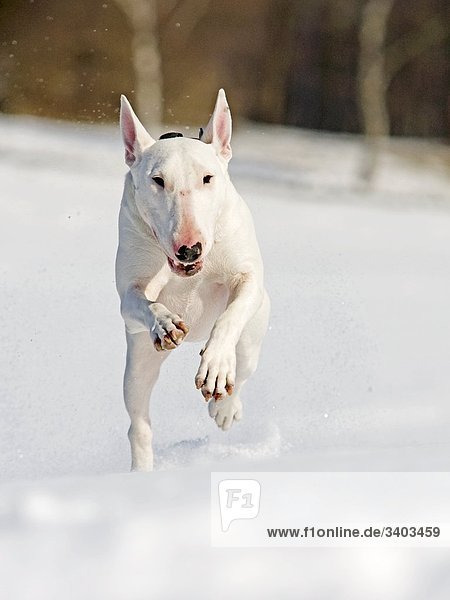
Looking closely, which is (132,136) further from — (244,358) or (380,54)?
(380,54)

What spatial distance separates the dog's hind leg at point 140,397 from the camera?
4.64m

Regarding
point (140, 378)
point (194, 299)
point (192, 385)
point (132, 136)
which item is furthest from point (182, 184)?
point (192, 385)

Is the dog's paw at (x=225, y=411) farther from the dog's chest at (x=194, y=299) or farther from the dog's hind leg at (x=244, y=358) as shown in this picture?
the dog's chest at (x=194, y=299)

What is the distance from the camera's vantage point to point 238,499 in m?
3.26

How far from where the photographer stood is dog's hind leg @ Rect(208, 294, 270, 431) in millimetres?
4715

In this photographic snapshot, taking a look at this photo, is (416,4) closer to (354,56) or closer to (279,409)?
(354,56)

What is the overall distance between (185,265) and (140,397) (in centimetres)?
82

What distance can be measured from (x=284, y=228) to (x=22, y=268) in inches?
117

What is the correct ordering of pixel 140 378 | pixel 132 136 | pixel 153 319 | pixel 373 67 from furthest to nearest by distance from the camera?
pixel 373 67
pixel 140 378
pixel 132 136
pixel 153 319

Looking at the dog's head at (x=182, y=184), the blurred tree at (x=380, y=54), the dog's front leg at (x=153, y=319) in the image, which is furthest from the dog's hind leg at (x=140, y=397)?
the blurred tree at (x=380, y=54)

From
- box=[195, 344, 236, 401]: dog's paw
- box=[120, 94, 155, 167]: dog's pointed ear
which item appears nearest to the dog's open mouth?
box=[195, 344, 236, 401]: dog's paw

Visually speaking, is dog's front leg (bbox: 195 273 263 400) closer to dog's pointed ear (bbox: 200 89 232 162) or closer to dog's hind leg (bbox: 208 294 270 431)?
dog's hind leg (bbox: 208 294 270 431)

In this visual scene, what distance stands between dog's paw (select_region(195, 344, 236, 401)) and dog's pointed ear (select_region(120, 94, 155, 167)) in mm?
799

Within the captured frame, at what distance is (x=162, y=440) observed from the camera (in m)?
5.41
